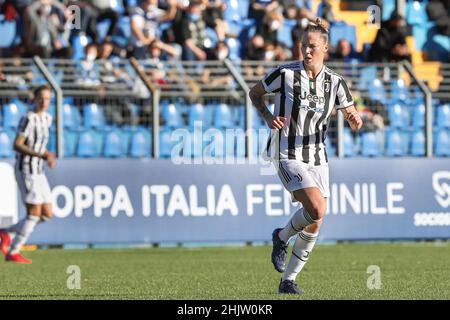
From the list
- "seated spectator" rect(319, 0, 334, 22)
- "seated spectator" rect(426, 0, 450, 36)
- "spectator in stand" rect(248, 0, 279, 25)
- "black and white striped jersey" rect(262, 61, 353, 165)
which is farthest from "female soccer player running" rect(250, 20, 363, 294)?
"seated spectator" rect(426, 0, 450, 36)

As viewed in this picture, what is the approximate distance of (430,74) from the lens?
2320 cm

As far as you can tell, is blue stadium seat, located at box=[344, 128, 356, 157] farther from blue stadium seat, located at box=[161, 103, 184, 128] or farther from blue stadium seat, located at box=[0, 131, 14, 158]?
blue stadium seat, located at box=[0, 131, 14, 158]

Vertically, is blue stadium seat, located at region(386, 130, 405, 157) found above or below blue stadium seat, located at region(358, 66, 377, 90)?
below

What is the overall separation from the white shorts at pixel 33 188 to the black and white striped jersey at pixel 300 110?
6.15 m

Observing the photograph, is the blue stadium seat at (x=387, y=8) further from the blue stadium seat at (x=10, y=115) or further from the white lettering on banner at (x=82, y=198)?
the blue stadium seat at (x=10, y=115)

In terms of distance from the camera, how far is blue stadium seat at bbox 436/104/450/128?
21594 mm

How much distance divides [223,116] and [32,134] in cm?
419

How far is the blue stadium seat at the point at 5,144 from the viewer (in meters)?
19.3

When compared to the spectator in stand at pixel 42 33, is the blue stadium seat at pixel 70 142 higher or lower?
lower

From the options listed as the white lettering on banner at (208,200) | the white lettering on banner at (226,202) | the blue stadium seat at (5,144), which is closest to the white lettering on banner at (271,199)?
the white lettering on banner at (208,200)

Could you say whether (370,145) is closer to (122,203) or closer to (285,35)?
(285,35)

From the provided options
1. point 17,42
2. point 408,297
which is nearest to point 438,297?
point 408,297

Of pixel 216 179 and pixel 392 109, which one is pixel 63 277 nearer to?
pixel 216 179

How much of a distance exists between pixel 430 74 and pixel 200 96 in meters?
5.24
